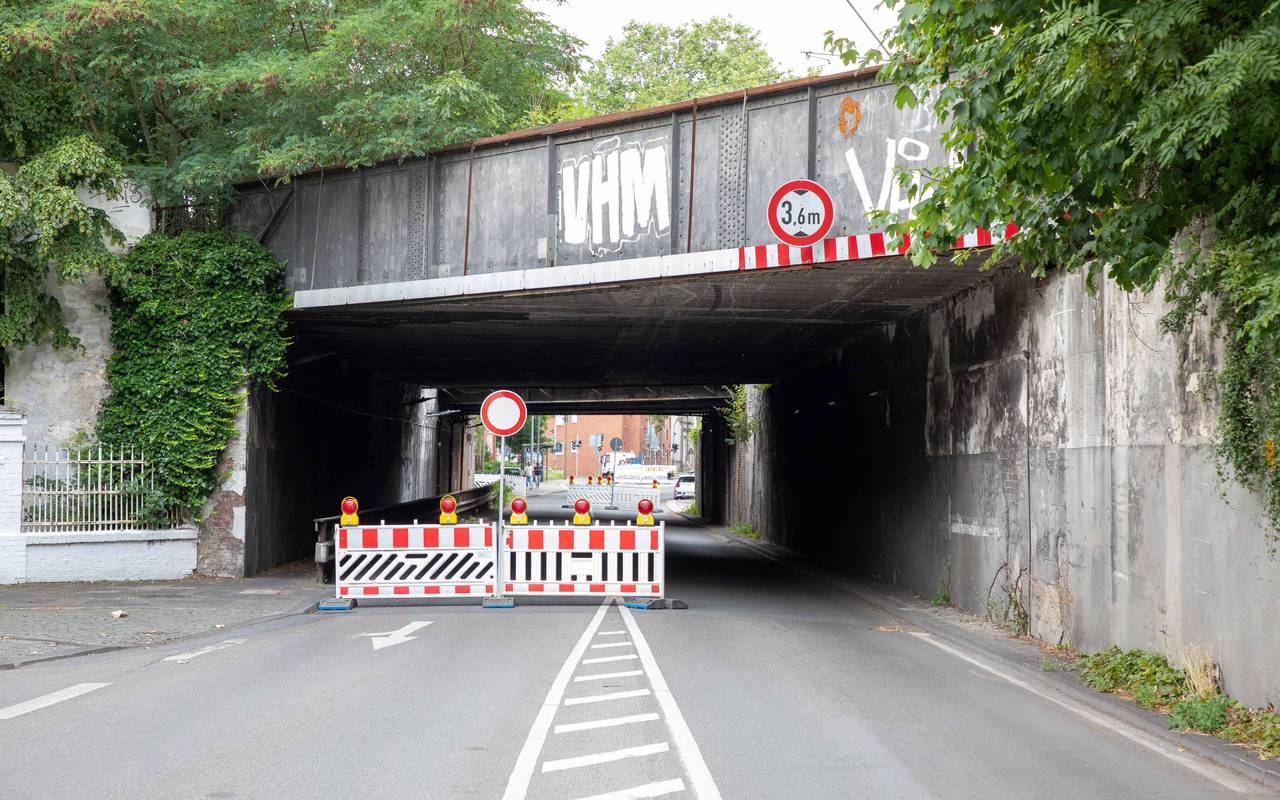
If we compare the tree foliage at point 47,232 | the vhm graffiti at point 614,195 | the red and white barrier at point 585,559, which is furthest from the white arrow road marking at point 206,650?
the tree foliage at point 47,232

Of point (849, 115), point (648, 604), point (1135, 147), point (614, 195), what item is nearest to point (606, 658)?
point (648, 604)

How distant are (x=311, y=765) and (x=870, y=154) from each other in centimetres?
1029

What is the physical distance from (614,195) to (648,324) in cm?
430

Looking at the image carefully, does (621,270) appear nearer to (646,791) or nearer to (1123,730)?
(1123,730)

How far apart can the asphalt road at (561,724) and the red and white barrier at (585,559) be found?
9.26ft

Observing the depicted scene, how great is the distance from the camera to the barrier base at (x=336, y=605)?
15375mm

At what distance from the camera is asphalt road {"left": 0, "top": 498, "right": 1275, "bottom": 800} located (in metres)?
6.27

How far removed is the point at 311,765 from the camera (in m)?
6.52

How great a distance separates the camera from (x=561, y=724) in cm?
774

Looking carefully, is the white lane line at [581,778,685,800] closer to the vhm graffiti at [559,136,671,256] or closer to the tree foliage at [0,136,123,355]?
the vhm graffiti at [559,136,671,256]

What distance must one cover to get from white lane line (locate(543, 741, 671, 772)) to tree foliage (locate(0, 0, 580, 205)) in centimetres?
1222

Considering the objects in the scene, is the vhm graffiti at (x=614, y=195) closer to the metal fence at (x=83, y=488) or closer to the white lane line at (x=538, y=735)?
the white lane line at (x=538, y=735)

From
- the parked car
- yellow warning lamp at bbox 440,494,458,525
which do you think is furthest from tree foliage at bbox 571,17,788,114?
yellow warning lamp at bbox 440,494,458,525

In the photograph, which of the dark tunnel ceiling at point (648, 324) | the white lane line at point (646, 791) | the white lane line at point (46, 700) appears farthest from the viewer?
the dark tunnel ceiling at point (648, 324)
